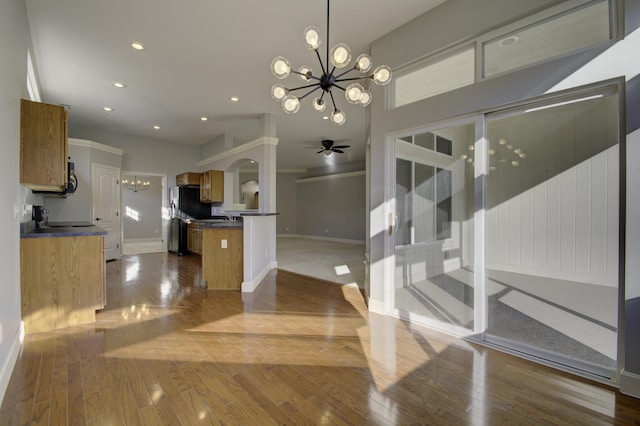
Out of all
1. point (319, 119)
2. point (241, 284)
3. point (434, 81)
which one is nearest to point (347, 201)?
point (319, 119)

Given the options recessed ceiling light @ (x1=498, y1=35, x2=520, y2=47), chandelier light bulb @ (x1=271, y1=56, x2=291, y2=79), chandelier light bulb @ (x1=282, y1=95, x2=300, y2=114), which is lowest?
chandelier light bulb @ (x1=282, y1=95, x2=300, y2=114)

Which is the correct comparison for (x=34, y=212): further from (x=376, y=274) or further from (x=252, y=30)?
(x=376, y=274)

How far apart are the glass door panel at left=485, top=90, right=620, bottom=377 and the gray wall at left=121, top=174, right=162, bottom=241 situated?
37.2 feet

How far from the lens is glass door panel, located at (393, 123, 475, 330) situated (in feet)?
9.26

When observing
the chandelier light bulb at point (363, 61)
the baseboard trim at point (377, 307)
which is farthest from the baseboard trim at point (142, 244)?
the chandelier light bulb at point (363, 61)

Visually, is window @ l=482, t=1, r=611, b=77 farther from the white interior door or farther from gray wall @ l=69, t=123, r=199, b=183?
gray wall @ l=69, t=123, r=199, b=183

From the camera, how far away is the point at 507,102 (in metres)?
2.44

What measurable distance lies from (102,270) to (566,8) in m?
4.96

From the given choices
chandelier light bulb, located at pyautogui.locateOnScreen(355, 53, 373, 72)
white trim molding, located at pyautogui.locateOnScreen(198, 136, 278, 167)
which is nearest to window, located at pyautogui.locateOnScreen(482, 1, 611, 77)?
chandelier light bulb, located at pyautogui.locateOnScreen(355, 53, 373, 72)

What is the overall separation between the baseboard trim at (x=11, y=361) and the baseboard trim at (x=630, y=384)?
4.05 metres

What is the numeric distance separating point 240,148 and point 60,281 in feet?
13.7

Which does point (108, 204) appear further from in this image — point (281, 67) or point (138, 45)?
point (281, 67)

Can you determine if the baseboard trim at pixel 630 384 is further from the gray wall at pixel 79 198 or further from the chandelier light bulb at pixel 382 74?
the gray wall at pixel 79 198

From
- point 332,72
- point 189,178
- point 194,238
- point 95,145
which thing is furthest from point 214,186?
point 332,72
